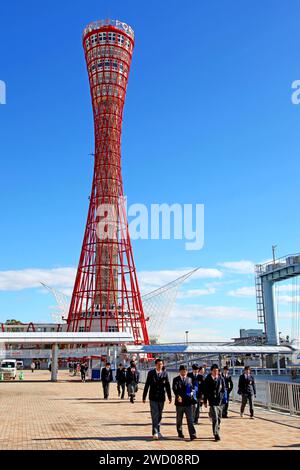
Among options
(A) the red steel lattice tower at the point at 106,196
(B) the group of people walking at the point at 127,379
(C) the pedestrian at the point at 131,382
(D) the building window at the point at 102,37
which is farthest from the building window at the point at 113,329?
(C) the pedestrian at the point at 131,382

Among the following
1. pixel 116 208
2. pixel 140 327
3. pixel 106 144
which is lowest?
pixel 140 327

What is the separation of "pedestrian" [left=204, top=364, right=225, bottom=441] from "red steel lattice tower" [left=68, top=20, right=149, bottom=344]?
39916 millimetres

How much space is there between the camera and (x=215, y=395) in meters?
9.70

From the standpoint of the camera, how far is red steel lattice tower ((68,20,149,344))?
161ft

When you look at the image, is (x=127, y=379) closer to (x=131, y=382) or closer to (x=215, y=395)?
(x=131, y=382)

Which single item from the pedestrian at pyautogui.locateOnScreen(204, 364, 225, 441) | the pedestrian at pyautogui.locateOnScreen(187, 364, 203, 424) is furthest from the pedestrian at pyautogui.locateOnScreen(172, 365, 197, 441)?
the pedestrian at pyautogui.locateOnScreen(187, 364, 203, 424)

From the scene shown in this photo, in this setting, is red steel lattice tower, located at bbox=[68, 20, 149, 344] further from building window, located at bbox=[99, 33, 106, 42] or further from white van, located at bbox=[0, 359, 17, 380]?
white van, located at bbox=[0, 359, 17, 380]

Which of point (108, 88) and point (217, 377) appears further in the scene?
point (108, 88)

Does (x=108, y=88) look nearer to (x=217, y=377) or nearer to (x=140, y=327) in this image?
(x=140, y=327)

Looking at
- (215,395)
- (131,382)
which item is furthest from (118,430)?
(131,382)

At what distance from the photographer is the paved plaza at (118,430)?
887 cm

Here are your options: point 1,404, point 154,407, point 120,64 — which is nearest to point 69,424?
point 154,407

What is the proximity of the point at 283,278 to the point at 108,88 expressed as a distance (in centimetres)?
2626

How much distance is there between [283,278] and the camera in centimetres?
4872
